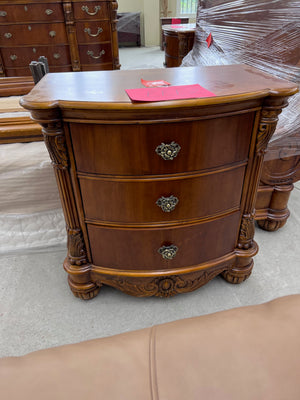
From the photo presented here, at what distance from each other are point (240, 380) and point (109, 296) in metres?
1.01

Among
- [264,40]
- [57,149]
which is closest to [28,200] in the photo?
[57,149]

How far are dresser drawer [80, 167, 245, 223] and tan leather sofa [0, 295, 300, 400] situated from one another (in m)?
0.51

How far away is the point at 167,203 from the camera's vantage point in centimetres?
103

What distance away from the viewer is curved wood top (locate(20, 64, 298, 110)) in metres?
0.84

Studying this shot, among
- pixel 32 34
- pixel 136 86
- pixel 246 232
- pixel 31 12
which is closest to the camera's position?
pixel 136 86

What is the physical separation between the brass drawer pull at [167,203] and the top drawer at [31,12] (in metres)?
3.00

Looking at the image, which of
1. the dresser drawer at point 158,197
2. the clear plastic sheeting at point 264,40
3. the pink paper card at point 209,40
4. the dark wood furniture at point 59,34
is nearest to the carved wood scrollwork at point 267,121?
the dresser drawer at point 158,197

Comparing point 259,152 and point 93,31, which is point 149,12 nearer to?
point 93,31

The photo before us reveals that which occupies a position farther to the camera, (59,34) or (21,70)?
(21,70)

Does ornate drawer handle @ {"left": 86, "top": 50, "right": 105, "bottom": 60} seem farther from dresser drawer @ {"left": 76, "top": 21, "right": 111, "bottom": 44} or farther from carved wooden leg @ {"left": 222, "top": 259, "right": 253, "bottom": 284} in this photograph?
carved wooden leg @ {"left": 222, "top": 259, "right": 253, "bottom": 284}

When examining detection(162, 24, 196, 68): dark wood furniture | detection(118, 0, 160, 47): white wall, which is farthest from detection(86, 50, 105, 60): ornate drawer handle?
detection(118, 0, 160, 47): white wall

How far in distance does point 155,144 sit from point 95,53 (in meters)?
2.92

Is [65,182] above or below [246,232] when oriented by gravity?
above

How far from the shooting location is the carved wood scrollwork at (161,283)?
1.26 meters
